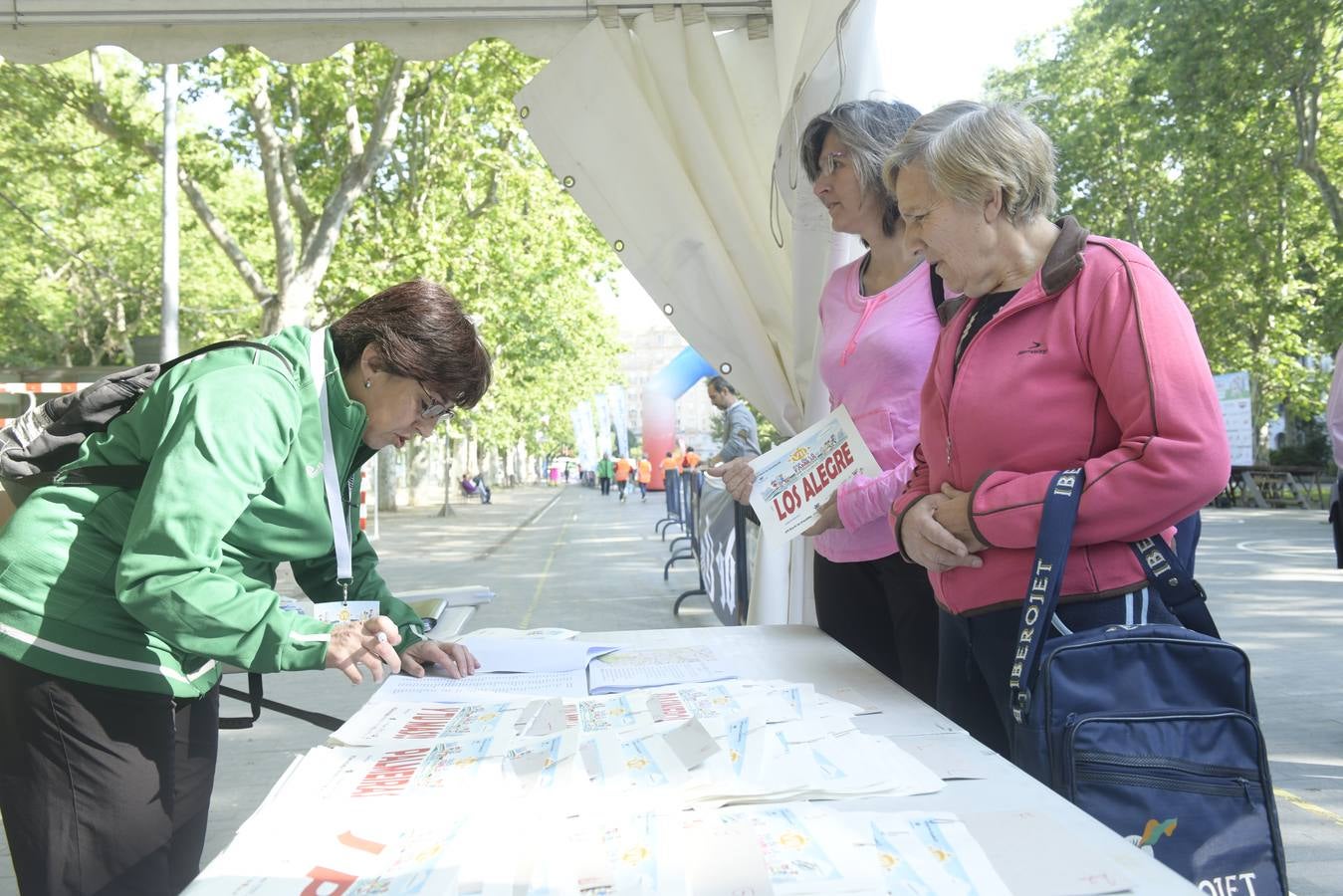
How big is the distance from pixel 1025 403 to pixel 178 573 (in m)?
1.33

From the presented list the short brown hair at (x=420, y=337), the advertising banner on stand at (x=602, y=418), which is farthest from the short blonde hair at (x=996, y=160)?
the advertising banner on stand at (x=602, y=418)

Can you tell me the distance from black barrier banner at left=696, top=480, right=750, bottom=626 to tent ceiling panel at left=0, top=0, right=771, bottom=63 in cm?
360

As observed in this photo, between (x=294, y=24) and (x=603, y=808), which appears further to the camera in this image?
(x=294, y=24)

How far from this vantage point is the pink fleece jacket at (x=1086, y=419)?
1591 mm

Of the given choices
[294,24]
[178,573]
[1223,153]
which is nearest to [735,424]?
[294,24]

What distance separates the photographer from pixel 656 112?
12.0 feet

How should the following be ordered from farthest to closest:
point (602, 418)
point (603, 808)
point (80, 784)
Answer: point (602, 418), point (80, 784), point (603, 808)

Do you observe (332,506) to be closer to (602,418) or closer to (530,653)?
(530,653)

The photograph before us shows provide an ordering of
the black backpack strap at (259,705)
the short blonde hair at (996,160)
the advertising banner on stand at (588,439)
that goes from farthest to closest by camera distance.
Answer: the advertising banner on stand at (588,439) → the black backpack strap at (259,705) → the short blonde hair at (996,160)

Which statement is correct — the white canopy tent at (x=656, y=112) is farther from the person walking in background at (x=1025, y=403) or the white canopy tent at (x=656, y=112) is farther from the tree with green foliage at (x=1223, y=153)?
the tree with green foliage at (x=1223, y=153)

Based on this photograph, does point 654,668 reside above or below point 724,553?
above

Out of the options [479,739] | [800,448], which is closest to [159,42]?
[800,448]

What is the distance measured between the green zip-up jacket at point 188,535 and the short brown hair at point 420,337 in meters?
0.09

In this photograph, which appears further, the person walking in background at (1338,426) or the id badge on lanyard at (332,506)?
the person walking in background at (1338,426)
